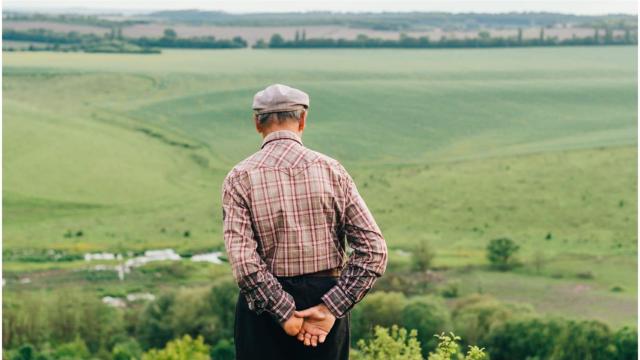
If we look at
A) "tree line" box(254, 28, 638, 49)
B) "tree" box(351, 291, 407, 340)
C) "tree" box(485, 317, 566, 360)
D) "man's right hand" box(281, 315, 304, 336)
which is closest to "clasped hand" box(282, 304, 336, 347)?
"man's right hand" box(281, 315, 304, 336)

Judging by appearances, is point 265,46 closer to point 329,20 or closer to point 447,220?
point 329,20

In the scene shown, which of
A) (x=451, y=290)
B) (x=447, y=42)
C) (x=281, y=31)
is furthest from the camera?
(x=447, y=42)

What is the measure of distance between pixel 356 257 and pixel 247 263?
0.96ft

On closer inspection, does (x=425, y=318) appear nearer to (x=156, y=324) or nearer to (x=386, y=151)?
(x=156, y=324)

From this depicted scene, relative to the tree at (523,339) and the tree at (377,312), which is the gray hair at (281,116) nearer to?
the tree at (377,312)

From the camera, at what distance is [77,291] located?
31500mm

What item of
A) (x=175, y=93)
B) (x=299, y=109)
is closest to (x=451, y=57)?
(x=175, y=93)

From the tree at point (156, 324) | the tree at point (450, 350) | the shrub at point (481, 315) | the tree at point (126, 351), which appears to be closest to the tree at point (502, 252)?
the shrub at point (481, 315)

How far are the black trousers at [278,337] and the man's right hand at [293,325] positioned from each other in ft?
0.15

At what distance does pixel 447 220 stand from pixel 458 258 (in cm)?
237

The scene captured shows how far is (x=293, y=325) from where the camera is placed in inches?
108

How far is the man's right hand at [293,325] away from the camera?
275 cm

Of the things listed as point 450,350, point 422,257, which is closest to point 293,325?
point 450,350

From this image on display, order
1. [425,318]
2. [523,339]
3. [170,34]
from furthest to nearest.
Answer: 1. [170,34]
2. [425,318]
3. [523,339]
